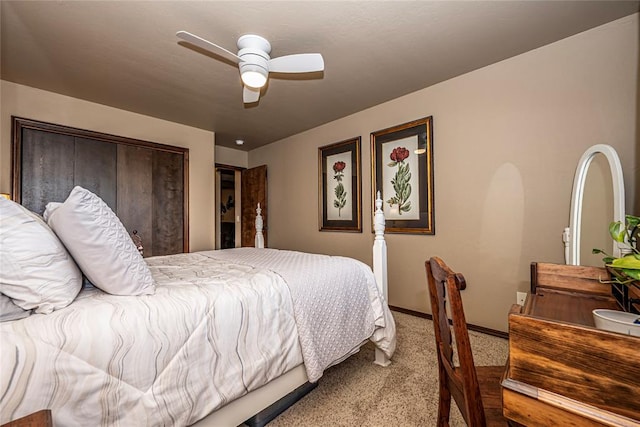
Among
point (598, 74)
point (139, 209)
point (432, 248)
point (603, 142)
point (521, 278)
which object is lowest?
point (521, 278)

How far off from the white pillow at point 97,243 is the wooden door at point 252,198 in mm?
3808

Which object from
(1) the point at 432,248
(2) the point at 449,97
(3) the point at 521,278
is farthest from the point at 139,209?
(3) the point at 521,278

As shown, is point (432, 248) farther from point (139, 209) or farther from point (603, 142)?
point (139, 209)

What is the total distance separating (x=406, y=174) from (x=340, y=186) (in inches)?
39.8

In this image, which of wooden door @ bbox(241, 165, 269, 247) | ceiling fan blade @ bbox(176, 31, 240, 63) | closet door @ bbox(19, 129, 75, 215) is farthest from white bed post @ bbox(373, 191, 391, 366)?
closet door @ bbox(19, 129, 75, 215)

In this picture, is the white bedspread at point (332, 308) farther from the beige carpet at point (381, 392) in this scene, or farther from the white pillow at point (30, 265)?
the white pillow at point (30, 265)

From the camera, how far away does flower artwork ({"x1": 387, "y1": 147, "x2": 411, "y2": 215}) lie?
3143mm

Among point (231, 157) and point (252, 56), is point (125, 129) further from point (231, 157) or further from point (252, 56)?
point (252, 56)

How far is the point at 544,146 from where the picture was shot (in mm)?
2273

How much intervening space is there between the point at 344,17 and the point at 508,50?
4.85ft

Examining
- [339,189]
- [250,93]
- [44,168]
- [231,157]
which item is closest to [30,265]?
[250,93]

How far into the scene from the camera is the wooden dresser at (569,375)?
502mm

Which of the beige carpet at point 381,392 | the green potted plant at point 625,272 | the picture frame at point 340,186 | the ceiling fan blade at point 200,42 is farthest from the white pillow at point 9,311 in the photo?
the picture frame at point 340,186

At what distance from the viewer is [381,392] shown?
68.1 inches
